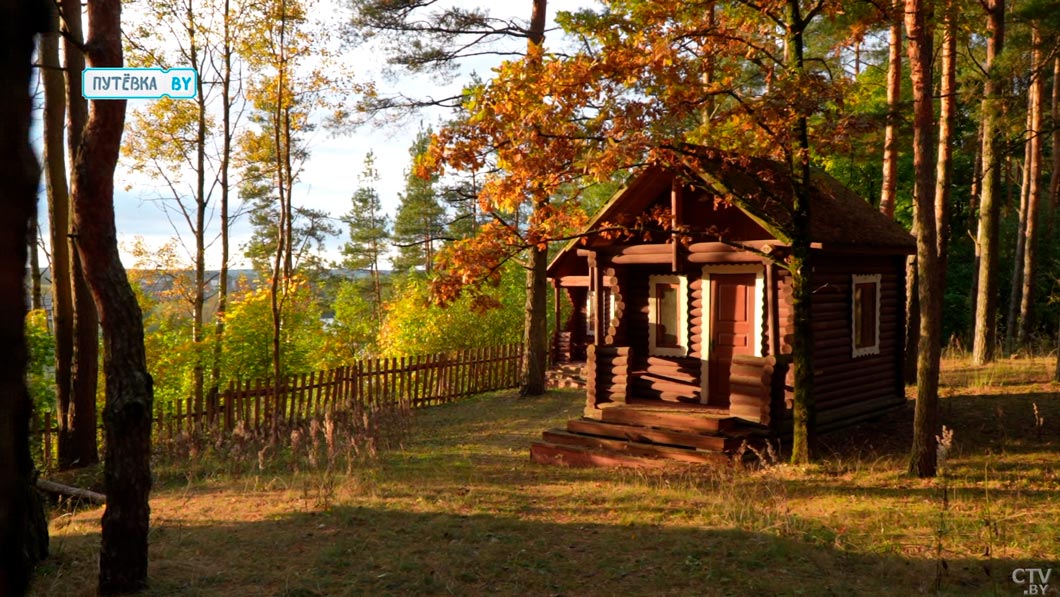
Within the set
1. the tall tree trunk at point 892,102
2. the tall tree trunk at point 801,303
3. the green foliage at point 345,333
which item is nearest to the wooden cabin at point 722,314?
the tall tree trunk at point 801,303

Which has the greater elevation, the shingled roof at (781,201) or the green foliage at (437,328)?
the shingled roof at (781,201)

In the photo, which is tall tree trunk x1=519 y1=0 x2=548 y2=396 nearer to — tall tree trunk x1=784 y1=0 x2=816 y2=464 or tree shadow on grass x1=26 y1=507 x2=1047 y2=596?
tall tree trunk x1=784 y1=0 x2=816 y2=464

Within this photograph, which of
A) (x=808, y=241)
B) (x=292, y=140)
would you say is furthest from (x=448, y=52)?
(x=808, y=241)

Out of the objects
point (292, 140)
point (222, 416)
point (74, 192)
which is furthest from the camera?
point (292, 140)

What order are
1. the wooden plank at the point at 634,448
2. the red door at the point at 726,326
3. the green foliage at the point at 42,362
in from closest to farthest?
the wooden plank at the point at 634,448, the red door at the point at 726,326, the green foliage at the point at 42,362

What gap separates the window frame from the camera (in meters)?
13.8

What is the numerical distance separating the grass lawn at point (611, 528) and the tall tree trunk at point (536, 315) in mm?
7535

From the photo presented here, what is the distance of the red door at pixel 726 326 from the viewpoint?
13266mm

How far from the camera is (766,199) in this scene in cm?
1170

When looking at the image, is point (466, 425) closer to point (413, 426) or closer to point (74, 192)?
point (413, 426)

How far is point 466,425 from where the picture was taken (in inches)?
662

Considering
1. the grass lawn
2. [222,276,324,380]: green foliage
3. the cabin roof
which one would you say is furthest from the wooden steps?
[222,276,324,380]: green foliage

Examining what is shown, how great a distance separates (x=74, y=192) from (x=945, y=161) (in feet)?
43.1

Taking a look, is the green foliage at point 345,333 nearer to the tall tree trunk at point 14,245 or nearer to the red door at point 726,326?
the red door at point 726,326
